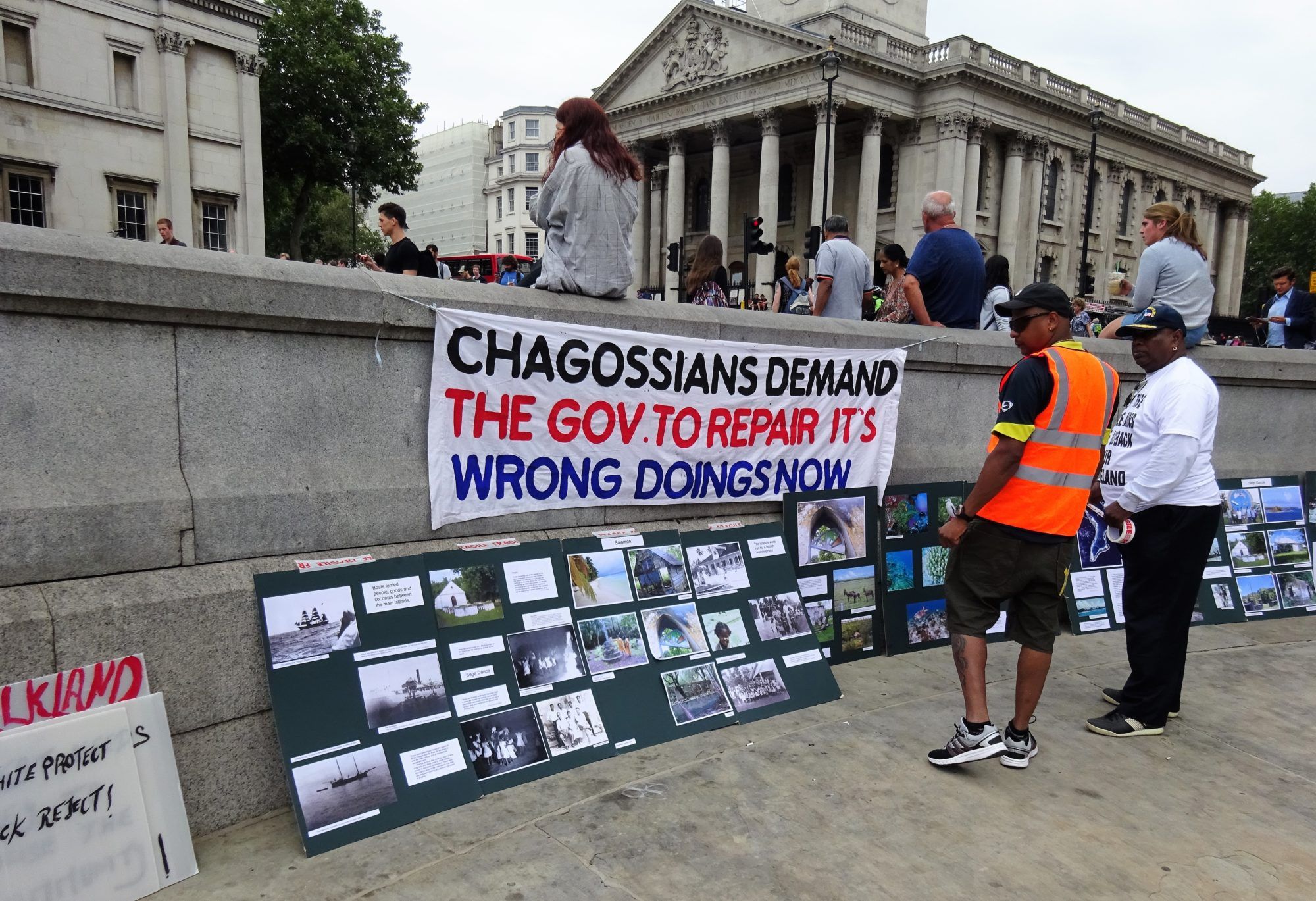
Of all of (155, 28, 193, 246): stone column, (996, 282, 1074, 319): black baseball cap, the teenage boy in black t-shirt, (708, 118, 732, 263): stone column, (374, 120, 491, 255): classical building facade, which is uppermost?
(374, 120, 491, 255): classical building facade

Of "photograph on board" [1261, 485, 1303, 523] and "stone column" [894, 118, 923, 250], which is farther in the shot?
"stone column" [894, 118, 923, 250]

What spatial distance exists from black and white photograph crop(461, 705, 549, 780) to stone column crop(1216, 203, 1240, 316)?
284ft

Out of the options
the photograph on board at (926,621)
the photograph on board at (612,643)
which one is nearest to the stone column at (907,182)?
the photograph on board at (926,621)

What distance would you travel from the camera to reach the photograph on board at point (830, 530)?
5266 mm

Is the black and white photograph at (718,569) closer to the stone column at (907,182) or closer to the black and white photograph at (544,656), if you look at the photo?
the black and white photograph at (544,656)

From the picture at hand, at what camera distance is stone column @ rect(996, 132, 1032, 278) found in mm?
54438

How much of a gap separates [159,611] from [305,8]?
144 feet

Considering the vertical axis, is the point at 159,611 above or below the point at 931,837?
above

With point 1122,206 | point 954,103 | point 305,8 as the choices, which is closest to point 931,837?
point 305,8

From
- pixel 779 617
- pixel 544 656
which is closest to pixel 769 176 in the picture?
pixel 779 617

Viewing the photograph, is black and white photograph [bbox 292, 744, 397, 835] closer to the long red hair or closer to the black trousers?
the long red hair

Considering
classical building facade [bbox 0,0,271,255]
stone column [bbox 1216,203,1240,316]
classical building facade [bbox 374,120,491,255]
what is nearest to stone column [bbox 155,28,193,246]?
classical building facade [bbox 0,0,271,255]

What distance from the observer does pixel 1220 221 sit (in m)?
76.0

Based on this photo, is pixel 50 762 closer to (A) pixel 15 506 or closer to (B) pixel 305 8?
(A) pixel 15 506
